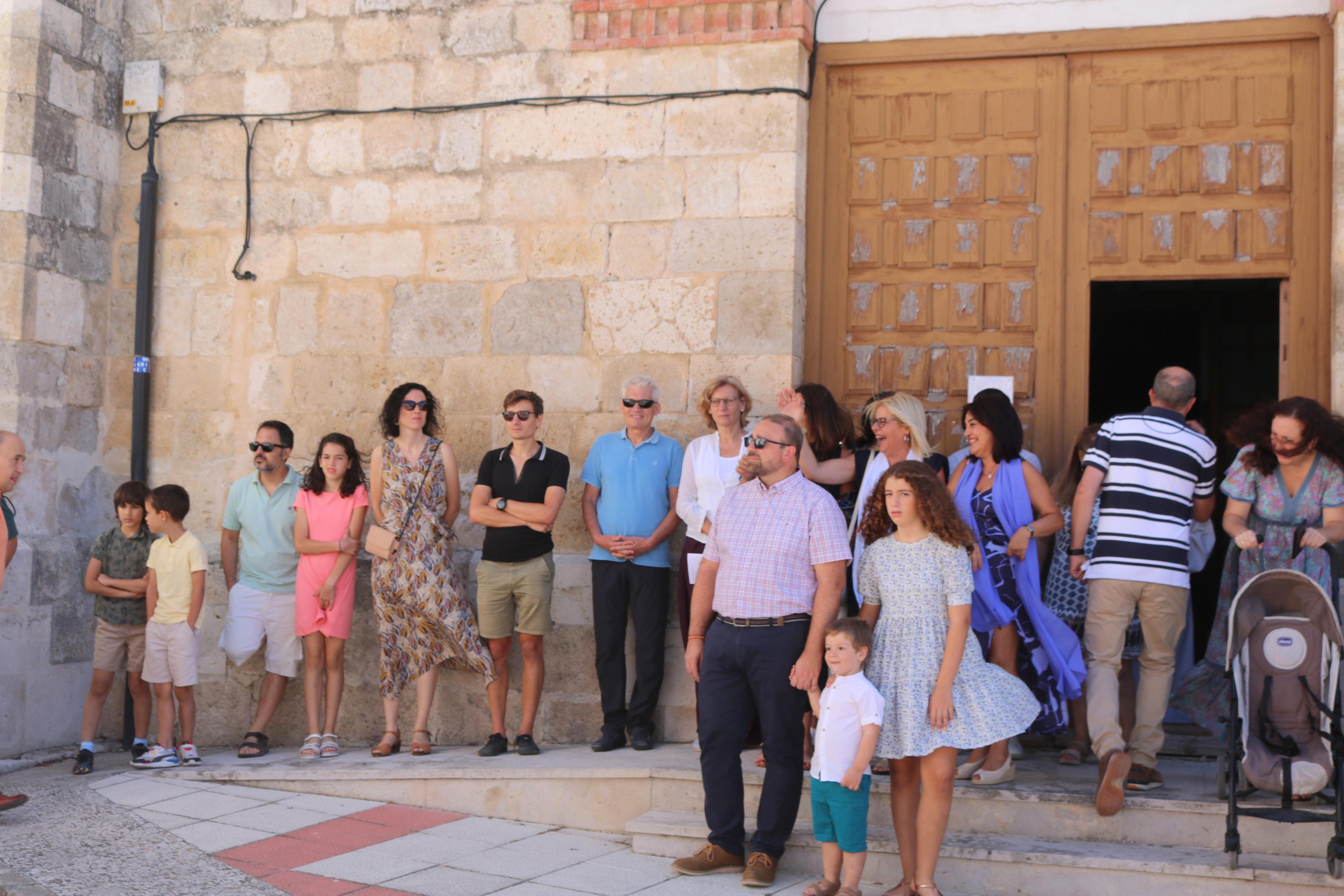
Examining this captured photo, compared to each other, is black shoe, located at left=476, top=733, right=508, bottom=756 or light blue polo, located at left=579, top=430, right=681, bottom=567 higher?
light blue polo, located at left=579, top=430, right=681, bottom=567

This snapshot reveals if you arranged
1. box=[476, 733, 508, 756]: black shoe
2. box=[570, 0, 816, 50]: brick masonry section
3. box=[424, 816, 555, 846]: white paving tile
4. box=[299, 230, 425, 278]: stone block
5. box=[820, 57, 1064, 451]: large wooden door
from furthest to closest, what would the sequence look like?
box=[299, 230, 425, 278]: stone block → box=[570, 0, 816, 50]: brick masonry section → box=[820, 57, 1064, 451]: large wooden door → box=[476, 733, 508, 756]: black shoe → box=[424, 816, 555, 846]: white paving tile

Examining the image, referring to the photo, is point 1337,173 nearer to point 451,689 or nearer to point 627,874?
point 627,874

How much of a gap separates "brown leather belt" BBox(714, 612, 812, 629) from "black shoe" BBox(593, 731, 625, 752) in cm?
178

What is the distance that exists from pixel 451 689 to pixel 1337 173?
524cm

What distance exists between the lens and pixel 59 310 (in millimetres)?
7508

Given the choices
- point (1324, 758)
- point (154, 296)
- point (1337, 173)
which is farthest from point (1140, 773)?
point (154, 296)

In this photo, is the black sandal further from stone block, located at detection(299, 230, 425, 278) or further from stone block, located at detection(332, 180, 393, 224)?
stone block, located at detection(332, 180, 393, 224)

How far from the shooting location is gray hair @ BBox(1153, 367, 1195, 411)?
5.37m

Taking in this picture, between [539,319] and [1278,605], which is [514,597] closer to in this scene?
[539,319]

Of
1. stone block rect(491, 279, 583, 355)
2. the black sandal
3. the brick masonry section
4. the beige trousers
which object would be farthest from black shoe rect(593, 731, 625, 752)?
the brick masonry section

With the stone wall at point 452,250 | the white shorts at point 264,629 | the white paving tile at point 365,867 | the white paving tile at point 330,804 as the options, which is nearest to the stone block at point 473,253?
the stone wall at point 452,250

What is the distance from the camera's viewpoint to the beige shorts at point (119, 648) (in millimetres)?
6801

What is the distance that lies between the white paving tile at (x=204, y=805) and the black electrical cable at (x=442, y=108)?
316 centimetres

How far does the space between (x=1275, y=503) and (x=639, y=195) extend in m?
3.63
